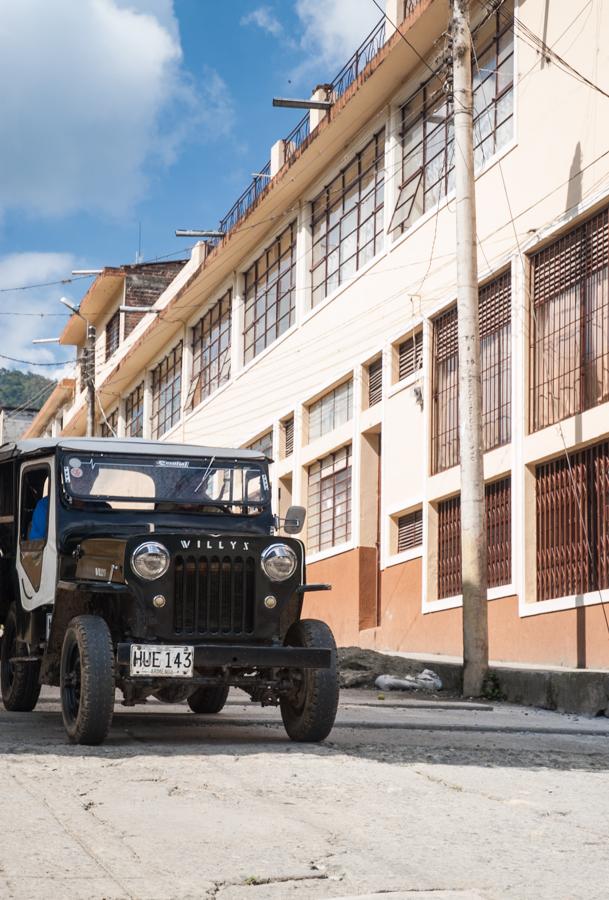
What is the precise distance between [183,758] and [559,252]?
39.4 feet

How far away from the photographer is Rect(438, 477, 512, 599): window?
1967cm

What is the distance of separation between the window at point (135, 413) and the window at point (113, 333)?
2094 mm

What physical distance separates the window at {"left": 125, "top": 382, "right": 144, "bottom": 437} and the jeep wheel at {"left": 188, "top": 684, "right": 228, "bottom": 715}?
1362 inches

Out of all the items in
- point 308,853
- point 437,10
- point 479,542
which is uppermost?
point 437,10

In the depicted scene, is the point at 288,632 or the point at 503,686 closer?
the point at 288,632

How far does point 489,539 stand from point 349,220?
9805mm

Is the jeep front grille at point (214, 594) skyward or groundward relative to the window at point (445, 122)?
groundward

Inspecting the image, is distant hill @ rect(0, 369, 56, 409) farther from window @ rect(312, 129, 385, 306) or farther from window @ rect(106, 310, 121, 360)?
Answer: window @ rect(312, 129, 385, 306)

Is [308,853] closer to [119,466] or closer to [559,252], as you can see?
[119,466]

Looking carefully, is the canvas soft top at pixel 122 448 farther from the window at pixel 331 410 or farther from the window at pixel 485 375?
the window at pixel 331 410

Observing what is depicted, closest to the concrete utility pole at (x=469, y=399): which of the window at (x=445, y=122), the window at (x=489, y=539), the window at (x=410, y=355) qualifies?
the window at (x=445, y=122)

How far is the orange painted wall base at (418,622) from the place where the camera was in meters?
17.3

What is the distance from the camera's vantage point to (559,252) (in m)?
18.7

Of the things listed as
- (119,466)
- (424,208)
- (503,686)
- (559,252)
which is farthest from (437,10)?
(119,466)
